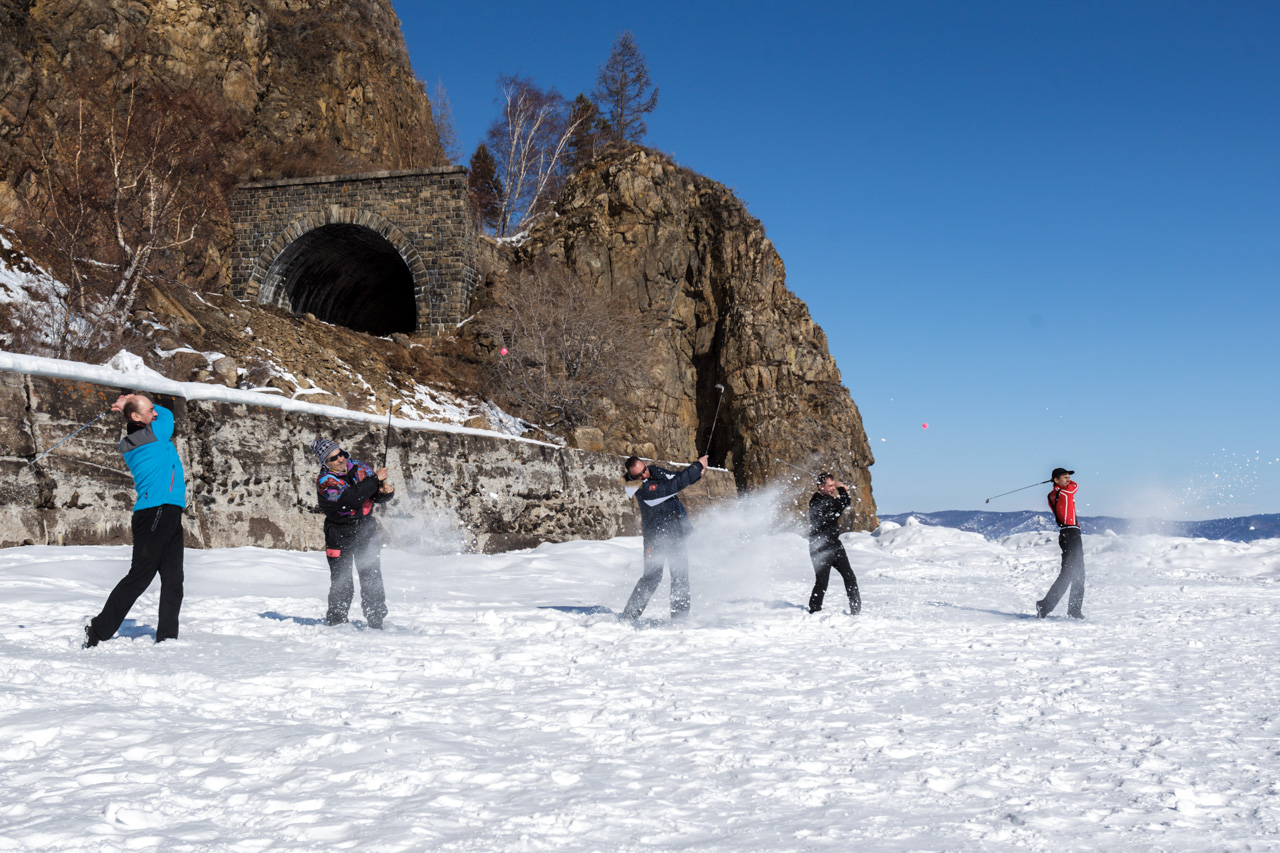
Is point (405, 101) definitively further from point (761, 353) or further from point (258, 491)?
point (258, 491)

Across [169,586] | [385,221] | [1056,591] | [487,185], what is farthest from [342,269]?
[1056,591]

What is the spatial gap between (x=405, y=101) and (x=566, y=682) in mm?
40115

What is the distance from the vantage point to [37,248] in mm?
Answer: 18422

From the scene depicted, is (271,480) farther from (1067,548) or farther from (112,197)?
(112,197)

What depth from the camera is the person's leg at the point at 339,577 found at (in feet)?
19.9

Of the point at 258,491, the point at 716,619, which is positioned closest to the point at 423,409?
the point at 258,491

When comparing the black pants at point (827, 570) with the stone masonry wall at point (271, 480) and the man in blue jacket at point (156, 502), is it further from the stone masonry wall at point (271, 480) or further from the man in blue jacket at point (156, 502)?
the man in blue jacket at point (156, 502)

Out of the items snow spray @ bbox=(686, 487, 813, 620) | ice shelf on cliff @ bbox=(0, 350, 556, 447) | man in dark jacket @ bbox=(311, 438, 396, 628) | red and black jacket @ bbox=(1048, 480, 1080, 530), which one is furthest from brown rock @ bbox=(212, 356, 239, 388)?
red and black jacket @ bbox=(1048, 480, 1080, 530)

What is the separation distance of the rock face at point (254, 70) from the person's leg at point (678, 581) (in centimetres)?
2136

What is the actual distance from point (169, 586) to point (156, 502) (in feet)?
1.67

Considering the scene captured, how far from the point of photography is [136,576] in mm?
4848

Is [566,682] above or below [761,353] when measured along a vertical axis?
below

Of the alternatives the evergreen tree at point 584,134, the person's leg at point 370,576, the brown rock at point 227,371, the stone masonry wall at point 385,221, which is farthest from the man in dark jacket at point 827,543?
the evergreen tree at point 584,134

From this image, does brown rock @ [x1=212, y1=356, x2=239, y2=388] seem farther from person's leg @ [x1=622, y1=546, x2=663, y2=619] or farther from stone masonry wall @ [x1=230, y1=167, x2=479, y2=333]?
person's leg @ [x1=622, y1=546, x2=663, y2=619]
